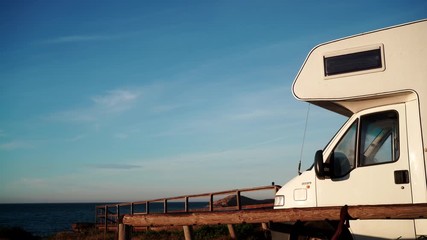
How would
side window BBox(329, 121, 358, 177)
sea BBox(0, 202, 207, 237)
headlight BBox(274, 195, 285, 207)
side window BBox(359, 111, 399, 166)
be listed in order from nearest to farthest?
side window BBox(359, 111, 399, 166)
side window BBox(329, 121, 358, 177)
headlight BBox(274, 195, 285, 207)
sea BBox(0, 202, 207, 237)

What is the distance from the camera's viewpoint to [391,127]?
19.9ft

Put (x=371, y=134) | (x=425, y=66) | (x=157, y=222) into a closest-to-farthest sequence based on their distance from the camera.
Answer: (x=157, y=222), (x=425, y=66), (x=371, y=134)

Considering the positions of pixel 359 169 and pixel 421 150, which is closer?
pixel 421 150

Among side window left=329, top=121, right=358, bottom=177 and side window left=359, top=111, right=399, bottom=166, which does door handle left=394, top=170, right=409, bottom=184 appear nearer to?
side window left=359, top=111, right=399, bottom=166

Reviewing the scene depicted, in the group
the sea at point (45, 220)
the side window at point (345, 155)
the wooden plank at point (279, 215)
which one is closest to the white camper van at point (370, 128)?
the side window at point (345, 155)

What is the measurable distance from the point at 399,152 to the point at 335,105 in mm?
1157

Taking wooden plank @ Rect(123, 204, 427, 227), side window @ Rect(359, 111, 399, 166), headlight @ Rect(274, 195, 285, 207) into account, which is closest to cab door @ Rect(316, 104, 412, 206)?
side window @ Rect(359, 111, 399, 166)

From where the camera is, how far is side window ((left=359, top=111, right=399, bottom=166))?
19.5ft

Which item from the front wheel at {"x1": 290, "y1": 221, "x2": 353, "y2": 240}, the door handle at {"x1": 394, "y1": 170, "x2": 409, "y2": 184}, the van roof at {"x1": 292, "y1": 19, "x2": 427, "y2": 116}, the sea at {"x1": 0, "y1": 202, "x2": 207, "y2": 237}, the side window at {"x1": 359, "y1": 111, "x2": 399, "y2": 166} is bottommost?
the sea at {"x1": 0, "y1": 202, "x2": 207, "y2": 237}

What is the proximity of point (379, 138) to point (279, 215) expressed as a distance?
2209 millimetres

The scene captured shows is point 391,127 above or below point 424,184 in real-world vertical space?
above

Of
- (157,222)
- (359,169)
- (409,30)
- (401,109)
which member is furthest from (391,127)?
(157,222)

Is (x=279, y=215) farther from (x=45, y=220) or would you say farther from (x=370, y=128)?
(x=45, y=220)

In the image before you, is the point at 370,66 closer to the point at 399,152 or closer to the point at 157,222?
the point at 399,152
